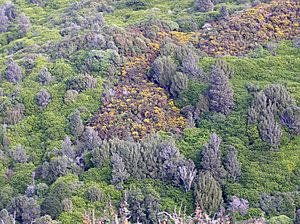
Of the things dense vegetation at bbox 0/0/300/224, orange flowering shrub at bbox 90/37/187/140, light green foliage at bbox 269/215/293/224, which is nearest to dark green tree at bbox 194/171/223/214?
dense vegetation at bbox 0/0/300/224

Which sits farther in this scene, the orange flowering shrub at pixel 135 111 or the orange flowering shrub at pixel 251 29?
the orange flowering shrub at pixel 251 29

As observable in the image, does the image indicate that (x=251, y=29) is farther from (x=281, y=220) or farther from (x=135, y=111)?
(x=281, y=220)

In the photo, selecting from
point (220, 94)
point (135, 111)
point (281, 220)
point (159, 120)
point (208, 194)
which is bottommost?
point (208, 194)

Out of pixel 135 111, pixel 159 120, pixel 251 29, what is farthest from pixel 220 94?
pixel 251 29

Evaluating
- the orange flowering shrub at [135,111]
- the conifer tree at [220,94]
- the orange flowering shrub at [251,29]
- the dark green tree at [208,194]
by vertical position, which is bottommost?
the dark green tree at [208,194]

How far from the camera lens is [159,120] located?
73.4 feet

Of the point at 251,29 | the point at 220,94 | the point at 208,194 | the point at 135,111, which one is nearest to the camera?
the point at 208,194

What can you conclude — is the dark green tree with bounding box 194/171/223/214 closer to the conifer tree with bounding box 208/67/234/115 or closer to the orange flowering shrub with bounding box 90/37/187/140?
the orange flowering shrub with bounding box 90/37/187/140

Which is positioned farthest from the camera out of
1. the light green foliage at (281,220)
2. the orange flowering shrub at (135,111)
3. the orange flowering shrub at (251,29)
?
the orange flowering shrub at (251,29)

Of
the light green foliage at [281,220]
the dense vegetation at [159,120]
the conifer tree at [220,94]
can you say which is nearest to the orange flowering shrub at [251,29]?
the dense vegetation at [159,120]

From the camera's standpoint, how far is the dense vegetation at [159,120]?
59.9 ft

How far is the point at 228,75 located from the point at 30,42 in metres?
14.1

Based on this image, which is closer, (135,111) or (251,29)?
(135,111)

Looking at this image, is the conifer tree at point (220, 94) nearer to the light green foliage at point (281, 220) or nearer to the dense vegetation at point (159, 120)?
the dense vegetation at point (159, 120)
